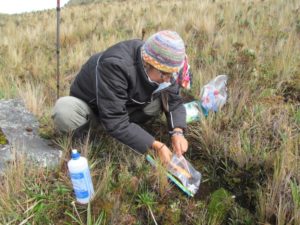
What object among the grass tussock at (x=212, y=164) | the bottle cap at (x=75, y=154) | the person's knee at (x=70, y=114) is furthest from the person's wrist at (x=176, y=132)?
the bottle cap at (x=75, y=154)

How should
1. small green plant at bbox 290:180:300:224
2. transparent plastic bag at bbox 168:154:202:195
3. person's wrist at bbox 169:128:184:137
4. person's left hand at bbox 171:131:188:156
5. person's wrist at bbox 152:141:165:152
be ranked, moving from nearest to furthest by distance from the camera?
small green plant at bbox 290:180:300:224 → transparent plastic bag at bbox 168:154:202:195 → person's wrist at bbox 152:141:165:152 → person's left hand at bbox 171:131:188:156 → person's wrist at bbox 169:128:184:137

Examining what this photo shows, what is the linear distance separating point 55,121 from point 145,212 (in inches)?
43.7

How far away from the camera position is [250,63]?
3.78 meters

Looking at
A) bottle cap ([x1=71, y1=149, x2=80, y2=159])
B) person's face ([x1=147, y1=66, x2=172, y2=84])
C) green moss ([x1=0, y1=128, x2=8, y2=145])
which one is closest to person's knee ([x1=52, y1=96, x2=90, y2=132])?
green moss ([x1=0, y1=128, x2=8, y2=145])

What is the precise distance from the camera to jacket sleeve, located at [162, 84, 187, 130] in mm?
3020

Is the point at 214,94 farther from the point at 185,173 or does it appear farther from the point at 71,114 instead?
the point at 71,114

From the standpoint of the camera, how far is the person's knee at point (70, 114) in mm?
2848

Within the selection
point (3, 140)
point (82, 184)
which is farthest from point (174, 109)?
point (3, 140)

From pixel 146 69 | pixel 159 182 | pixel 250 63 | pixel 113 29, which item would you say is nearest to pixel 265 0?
pixel 113 29

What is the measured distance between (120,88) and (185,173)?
31.3 inches

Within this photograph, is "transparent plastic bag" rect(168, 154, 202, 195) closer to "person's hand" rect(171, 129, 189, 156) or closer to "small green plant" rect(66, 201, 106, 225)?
"person's hand" rect(171, 129, 189, 156)

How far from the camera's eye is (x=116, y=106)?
2607 mm

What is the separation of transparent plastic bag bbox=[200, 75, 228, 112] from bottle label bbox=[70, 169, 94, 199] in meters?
1.54

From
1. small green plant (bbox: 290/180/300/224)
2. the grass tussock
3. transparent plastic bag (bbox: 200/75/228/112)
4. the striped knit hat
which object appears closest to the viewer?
small green plant (bbox: 290/180/300/224)
